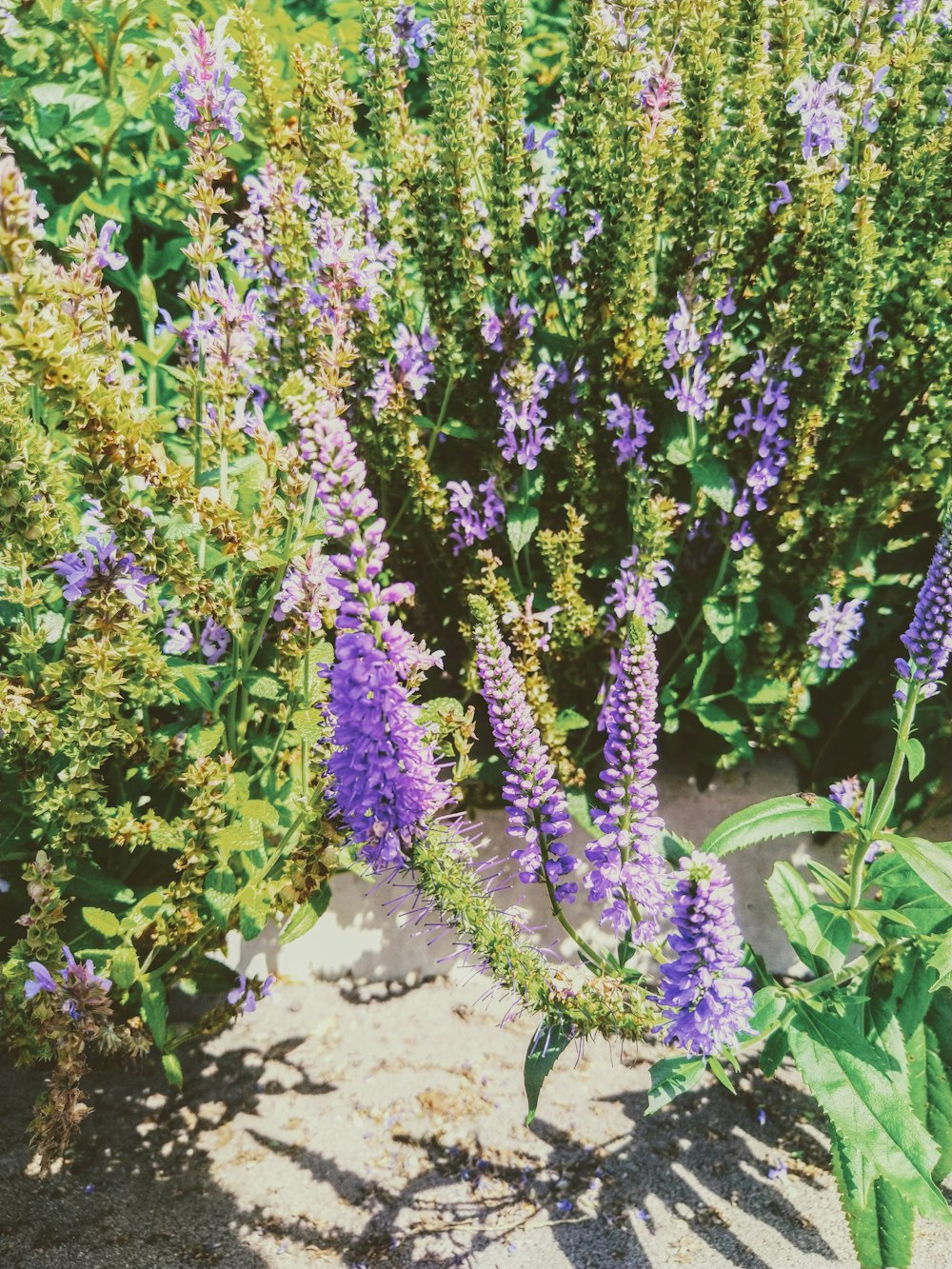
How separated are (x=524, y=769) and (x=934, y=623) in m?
0.80

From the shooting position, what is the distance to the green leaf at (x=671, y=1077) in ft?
6.37

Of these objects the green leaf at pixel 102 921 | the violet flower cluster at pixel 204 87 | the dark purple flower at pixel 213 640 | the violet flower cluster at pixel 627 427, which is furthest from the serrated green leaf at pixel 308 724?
the violet flower cluster at pixel 204 87

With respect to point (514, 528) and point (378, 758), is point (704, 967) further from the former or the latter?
point (514, 528)

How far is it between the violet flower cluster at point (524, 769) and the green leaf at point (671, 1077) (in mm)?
358

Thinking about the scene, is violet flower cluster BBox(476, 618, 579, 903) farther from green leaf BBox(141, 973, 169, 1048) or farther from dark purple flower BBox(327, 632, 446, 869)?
green leaf BBox(141, 973, 169, 1048)

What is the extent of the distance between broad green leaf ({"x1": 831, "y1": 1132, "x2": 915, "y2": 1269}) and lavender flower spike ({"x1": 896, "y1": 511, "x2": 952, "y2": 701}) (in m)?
0.95

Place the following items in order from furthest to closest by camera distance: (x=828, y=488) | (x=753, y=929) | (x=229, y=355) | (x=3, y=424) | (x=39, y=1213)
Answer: (x=753, y=929) < (x=828, y=488) < (x=39, y=1213) < (x=229, y=355) < (x=3, y=424)

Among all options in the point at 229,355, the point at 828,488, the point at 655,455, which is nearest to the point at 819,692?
the point at 828,488

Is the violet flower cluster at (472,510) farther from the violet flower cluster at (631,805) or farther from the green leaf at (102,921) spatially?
the green leaf at (102,921)

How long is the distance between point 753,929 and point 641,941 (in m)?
1.15

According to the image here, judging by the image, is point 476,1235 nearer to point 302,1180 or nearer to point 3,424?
point 302,1180

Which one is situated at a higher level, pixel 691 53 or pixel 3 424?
pixel 691 53

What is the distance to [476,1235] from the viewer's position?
2.29 m

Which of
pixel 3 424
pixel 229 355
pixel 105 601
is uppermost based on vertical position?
pixel 229 355
